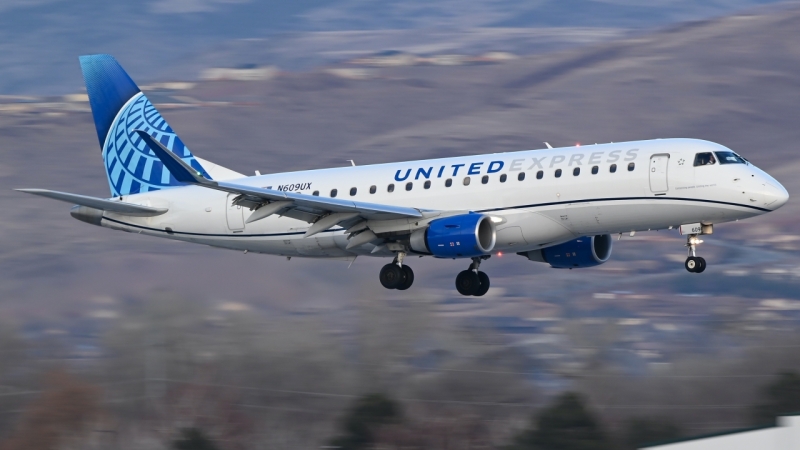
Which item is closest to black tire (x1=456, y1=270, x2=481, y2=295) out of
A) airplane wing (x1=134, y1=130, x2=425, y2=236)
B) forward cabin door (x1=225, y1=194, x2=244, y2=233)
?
airplane wing (x1=134, y1=130, x2=425, y2=236)

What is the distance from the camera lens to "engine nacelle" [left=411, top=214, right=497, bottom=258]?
1383 inches

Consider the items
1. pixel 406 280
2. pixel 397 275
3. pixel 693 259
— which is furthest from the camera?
pixel 406 280

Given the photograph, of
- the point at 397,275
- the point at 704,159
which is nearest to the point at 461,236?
the point at 397,275

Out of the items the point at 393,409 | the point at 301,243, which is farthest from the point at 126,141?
the point at 393,409

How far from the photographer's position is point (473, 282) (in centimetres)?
4047

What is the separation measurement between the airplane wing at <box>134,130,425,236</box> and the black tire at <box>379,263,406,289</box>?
2.03 meters

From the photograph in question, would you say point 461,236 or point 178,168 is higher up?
point 178,168

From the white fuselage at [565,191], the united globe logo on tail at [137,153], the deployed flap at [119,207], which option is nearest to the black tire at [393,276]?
the white fuselage at [565,191]

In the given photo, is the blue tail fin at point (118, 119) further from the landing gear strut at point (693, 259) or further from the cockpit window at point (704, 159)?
the cockpit window at point (704, 159)

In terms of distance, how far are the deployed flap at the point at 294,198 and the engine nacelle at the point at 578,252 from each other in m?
5.66

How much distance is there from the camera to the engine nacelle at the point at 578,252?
39.3 metres

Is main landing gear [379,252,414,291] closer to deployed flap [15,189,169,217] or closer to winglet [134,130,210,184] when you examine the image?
winglet [134,130,210,184]

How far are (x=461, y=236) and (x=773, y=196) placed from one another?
352 inches

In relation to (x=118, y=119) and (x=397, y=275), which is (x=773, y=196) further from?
(x=118, y=119)
